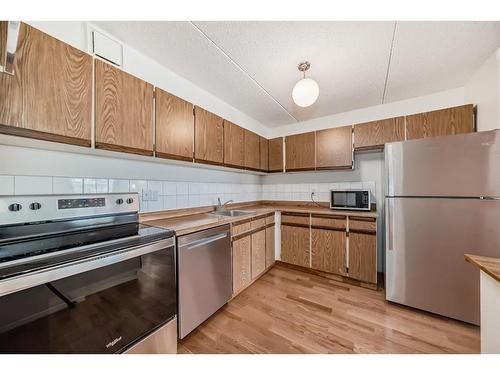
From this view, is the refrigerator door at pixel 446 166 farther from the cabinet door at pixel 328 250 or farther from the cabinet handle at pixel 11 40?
the cabinet handle at pixel 11 40

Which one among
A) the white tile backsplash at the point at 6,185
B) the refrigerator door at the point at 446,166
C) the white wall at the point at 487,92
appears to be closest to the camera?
the white tile backsplash at the point at 6,185

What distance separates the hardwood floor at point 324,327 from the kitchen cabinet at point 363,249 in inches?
7.5

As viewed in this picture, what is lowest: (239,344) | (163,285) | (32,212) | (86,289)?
(239,344)

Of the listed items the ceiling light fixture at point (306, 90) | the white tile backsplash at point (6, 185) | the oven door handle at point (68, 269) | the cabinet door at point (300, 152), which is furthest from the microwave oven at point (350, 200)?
the white tile backsplash at point (6, 185)

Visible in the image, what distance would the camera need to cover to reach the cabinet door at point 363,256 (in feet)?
6.87

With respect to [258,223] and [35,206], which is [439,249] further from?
[35,206]

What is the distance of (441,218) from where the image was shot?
158 cm

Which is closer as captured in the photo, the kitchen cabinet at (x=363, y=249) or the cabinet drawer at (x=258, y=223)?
the kitchen cabinet at (x=363, y=249)

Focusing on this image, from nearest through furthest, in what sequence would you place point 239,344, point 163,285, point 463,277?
point 163,285 < point 239,344 < point 463,277

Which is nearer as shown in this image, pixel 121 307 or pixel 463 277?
pixel 121 307
